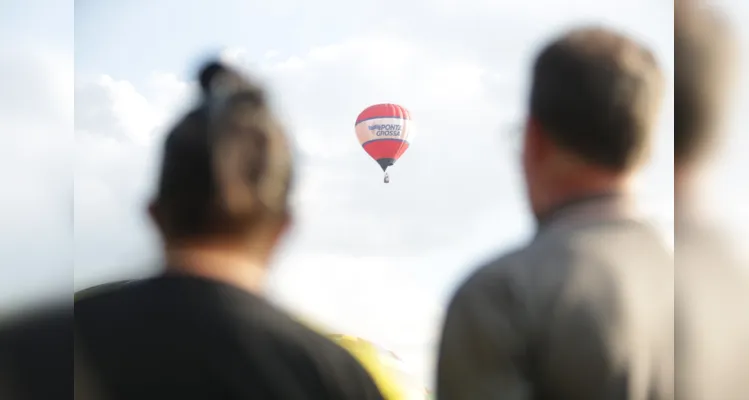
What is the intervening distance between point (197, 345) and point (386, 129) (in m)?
0.75

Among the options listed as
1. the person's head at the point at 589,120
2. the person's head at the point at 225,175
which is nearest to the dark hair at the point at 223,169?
the person's head at the point at 225,175

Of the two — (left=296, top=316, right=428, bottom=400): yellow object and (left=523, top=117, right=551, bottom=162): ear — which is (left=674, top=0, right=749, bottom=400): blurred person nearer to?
(left=523, top=117, right=551, bottom=162): ear

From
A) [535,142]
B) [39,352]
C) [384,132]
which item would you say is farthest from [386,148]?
[39,352]

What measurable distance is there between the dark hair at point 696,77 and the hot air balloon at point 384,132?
20.6 inches

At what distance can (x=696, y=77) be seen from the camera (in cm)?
133

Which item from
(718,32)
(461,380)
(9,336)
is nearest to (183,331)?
(9,336)

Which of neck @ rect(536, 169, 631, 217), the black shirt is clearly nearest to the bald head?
neck @ rect(536, 169, 631, 217)

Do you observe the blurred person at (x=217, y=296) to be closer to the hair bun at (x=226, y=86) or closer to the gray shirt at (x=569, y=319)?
the hair bun at (x=226, y=86)

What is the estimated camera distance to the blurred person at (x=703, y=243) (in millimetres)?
1274

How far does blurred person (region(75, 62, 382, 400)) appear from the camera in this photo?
1.20 meters

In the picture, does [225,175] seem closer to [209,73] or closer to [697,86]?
[209,73]

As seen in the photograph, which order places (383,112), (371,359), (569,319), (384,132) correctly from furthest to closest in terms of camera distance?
(384,132) < (383,112) < (371,359) < (569,319)

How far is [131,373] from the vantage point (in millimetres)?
1237

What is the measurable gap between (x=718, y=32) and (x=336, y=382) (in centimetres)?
99
